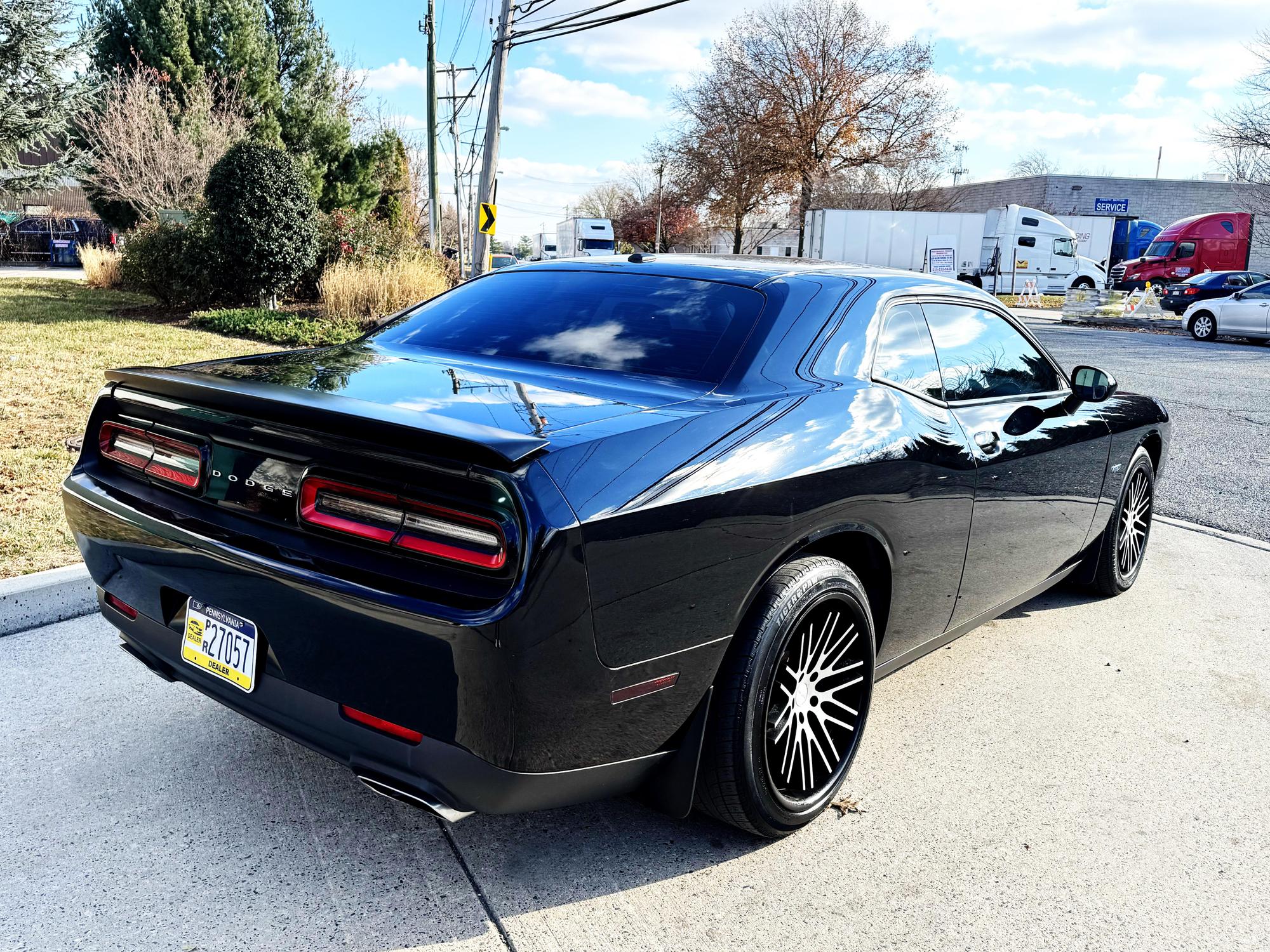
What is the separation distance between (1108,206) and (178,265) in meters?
55.9

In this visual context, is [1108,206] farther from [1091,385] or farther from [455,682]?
[455,682]

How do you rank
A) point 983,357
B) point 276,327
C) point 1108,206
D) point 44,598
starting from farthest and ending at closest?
1. point 1108,206
2. point 276,327
3. point 44,598
4. point 983,357

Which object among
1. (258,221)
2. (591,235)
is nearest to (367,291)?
(258,221)

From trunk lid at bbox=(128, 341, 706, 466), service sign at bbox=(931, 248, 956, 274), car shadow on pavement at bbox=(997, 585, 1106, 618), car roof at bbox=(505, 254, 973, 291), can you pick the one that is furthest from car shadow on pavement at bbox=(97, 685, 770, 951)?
service sign at bbox=(931, 248, 956, 274)

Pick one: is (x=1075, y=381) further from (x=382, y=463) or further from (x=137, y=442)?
(x=137, y=442)

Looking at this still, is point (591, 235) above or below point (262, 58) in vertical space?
below

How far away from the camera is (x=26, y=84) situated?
16.3 metres

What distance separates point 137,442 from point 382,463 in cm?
109

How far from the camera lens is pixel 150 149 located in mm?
21359

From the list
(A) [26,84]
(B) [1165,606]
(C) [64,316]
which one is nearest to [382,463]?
(B) [1165,606]

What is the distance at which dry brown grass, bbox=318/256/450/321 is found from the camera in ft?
51.0

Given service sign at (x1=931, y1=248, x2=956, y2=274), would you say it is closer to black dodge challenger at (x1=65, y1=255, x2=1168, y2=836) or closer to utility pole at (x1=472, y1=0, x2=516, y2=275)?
utility pole at (x1=472, y1=0, x2=516, y2=275)

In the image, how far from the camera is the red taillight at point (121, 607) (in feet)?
8.93

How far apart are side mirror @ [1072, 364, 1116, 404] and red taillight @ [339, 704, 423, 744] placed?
320 centimetres
